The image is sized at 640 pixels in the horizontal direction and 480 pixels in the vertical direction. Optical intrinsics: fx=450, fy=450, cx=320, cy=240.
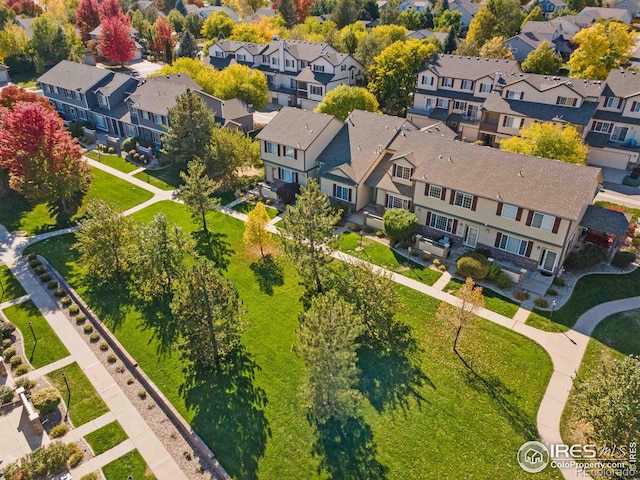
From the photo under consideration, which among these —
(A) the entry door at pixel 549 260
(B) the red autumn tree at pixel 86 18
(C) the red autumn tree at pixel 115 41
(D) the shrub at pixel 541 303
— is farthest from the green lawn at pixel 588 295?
(B) the red autumn tree at pixel 86 18

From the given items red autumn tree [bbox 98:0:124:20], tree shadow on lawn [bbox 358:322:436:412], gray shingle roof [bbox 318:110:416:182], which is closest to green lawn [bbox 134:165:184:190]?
gray shingle roof [bbox 318:110:416:182]

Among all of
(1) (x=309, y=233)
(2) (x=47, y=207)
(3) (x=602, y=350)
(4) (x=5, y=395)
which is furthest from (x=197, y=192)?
(3) (x=602, y=350)

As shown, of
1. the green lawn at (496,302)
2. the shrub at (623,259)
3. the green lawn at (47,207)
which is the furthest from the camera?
the green lawn at (47,207)

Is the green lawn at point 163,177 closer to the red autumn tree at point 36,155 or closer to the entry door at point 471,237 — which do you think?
the red autumn tree at point 36,155

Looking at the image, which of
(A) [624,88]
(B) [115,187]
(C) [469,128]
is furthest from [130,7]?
(A) [624,88]

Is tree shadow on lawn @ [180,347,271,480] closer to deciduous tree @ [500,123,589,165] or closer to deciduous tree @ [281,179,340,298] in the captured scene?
deciduous tree @ [281,179,340,298]

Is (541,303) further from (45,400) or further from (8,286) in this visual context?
(8,286)

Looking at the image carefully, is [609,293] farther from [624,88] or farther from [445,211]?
[624,88]
